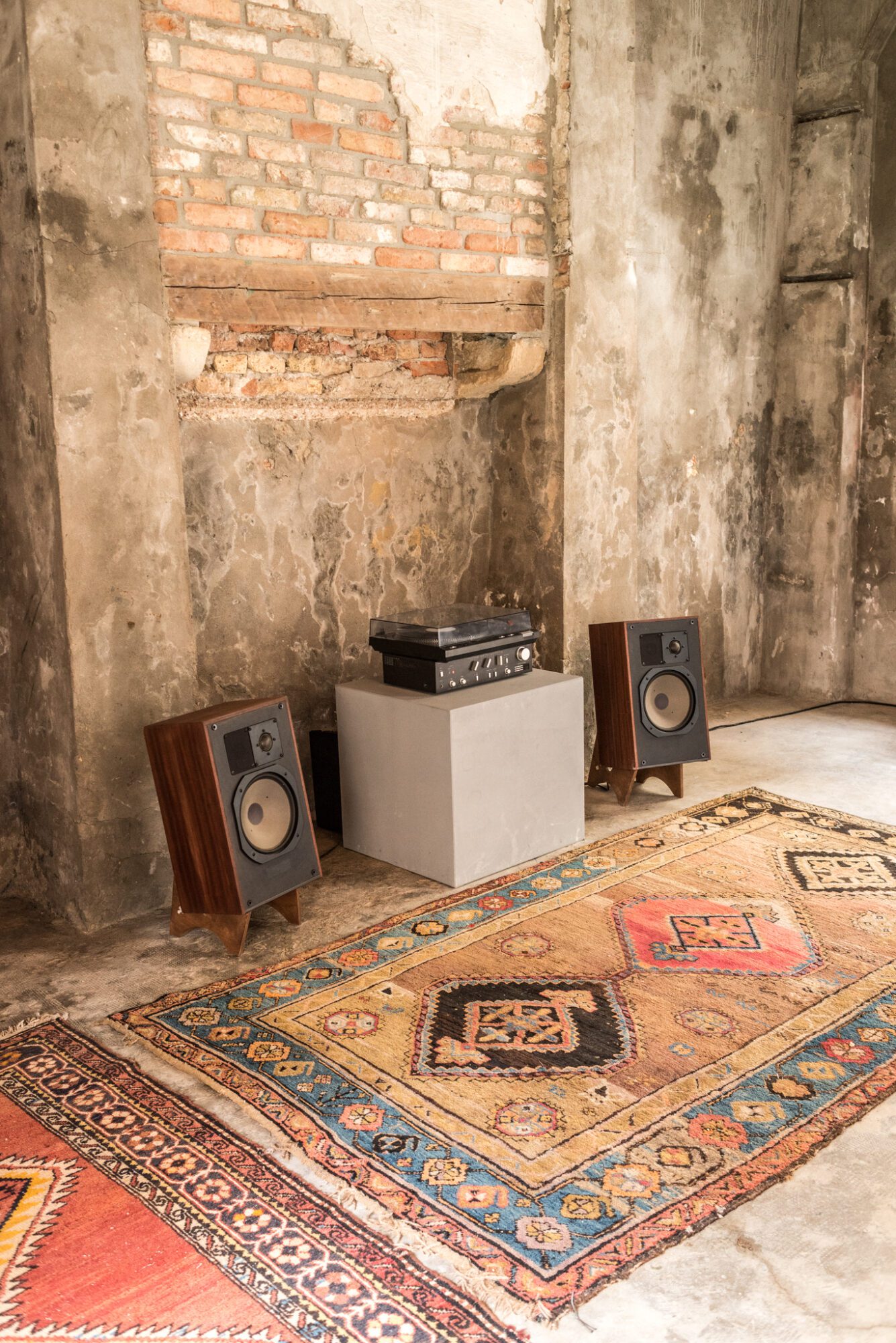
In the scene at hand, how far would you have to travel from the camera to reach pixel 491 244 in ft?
15.2

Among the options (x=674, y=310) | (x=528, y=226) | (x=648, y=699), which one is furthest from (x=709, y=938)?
(x=674, y=310)

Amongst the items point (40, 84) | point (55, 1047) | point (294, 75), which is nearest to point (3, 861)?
point (55, 1047)

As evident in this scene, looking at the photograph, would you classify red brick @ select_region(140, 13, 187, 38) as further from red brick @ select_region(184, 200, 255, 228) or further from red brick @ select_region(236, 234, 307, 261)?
red brick @ select_region(236, 234, 307, 261)

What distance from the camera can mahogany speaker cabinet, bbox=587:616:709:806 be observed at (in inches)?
187

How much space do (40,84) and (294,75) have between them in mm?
926

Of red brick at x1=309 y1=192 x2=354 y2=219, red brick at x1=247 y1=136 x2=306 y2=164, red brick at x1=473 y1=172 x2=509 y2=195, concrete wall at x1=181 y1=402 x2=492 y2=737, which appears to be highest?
red brick at x1=473 y1=172 x2=509 y2=195

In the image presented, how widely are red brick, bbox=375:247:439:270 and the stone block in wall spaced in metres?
2.77

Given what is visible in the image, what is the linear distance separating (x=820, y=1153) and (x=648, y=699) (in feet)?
8.06

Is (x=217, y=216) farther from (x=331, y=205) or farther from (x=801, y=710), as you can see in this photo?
(x=801, y=710)

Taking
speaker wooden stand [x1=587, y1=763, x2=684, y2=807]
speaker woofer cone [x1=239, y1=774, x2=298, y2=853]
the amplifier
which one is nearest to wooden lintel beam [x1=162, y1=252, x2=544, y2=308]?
the amplifier

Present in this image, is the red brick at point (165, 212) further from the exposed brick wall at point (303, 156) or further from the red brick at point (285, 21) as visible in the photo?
the red brick at point (285, 21)

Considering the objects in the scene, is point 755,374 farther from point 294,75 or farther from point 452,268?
point 294,75

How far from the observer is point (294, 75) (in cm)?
397

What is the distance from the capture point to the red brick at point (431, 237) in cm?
437
